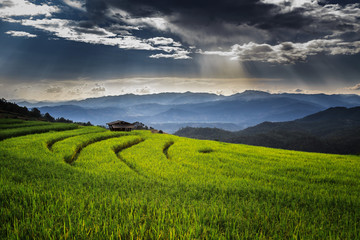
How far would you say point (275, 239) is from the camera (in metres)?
4.81

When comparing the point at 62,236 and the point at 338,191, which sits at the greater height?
the point at 62,236

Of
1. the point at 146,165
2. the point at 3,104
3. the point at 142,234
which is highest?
the point at 3,104

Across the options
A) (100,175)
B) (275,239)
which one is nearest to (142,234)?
(275,239)

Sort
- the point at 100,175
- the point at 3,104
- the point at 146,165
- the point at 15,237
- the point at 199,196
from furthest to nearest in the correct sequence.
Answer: the point at 3,104, the point at 146,165, the point at 100,175, the point at 199,196, the point at 15,237

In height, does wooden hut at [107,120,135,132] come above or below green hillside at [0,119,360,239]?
above

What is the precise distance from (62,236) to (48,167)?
33.1 feet

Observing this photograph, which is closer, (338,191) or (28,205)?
(28,205)

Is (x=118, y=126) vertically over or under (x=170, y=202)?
over

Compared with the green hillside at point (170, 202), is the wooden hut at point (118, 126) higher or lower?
higher

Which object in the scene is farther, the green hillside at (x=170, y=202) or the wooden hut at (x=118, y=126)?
the wooden hut at (x=118, y=126)

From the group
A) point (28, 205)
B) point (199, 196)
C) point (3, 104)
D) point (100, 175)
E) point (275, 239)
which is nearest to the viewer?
point (275, 239)

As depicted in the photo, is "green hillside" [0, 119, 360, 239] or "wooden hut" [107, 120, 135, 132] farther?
"wooden hut" [107, 120, 135, 132]

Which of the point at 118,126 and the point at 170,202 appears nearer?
the point at 170,202

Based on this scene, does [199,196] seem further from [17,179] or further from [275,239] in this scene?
[17,179]
